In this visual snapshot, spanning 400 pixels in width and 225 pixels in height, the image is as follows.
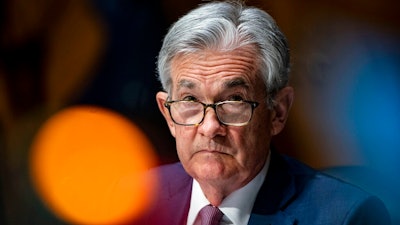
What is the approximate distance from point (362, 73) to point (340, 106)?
0.10 metres

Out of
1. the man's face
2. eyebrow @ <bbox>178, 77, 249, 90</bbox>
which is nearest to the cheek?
the man's face

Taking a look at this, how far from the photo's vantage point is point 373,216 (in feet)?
5.05

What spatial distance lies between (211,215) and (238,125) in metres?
0.25

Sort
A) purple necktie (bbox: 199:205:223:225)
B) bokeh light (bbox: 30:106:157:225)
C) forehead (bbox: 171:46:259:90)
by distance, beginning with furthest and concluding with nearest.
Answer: bokeh light (bbox: 30:106:157:225), purple necktie (bbox: 199:205:223:225), forehead (bbox: 171:46:259:90)

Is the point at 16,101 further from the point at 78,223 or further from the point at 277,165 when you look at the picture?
the point at 277,165

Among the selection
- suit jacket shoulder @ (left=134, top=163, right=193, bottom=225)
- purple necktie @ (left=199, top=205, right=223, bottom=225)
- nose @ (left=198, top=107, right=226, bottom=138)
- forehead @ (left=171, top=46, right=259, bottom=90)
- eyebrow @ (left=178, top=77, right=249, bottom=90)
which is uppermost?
forehead @ (left=171, top=46, right=259, bottom=90)

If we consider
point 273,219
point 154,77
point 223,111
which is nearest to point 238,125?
point 223,111

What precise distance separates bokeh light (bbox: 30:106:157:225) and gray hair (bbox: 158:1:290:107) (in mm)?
324

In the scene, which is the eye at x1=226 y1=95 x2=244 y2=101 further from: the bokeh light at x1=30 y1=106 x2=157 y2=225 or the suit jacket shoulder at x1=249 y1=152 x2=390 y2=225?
the bokeh light at x1=30 y1=106 x2=157 y2=225

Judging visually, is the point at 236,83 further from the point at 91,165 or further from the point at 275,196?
the point at 91,165

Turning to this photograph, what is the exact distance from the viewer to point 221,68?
1.42 m

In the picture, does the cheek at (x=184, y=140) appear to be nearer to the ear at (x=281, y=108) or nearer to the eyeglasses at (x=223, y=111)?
the eyeglasses at (x=223, y=111)

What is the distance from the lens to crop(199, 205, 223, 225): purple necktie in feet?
5.01

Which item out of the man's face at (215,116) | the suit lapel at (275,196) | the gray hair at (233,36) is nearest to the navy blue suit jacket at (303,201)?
the suit lapel at (275,196)
